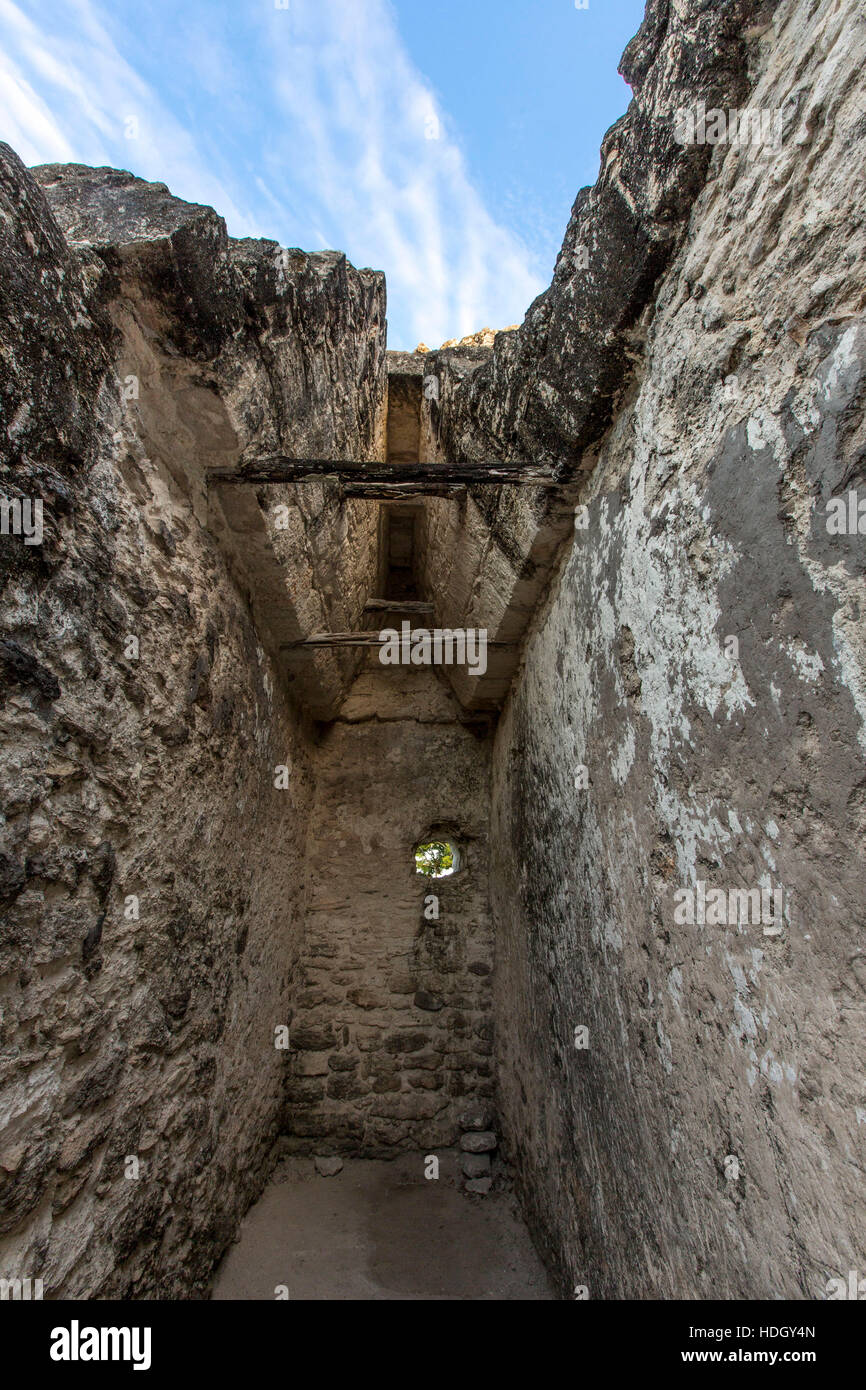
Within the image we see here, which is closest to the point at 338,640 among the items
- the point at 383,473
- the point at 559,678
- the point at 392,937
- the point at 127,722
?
the point at 383,473

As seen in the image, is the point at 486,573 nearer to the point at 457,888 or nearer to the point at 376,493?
the point at 376,493

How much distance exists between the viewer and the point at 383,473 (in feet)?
8.33

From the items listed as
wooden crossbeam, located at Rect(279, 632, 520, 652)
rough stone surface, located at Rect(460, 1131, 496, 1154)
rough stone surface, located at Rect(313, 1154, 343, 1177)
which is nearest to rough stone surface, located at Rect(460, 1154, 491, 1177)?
rough stone surface, located at Rect(460, 1131, 496, 1154)

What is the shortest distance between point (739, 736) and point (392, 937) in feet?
11.5

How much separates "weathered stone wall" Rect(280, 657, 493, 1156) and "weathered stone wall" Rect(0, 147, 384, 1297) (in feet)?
3.39

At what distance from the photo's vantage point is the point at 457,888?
447 cm

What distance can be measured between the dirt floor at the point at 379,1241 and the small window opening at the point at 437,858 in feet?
5.54

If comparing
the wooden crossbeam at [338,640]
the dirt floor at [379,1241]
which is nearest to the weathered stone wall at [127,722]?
the dirt floor at [379,1241]

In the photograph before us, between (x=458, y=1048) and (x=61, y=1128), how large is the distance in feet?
9.77

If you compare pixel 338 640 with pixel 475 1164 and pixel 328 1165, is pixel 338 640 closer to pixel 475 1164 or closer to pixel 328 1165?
pixel 328 1165

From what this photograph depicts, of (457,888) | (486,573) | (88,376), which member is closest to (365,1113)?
(457,888)

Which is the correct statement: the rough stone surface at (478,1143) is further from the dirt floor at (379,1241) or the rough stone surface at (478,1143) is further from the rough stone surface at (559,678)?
the rough stone surface at (559,678)

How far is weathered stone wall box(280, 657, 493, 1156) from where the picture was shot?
154 inches

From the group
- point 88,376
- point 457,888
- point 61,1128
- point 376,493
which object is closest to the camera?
point 61,1128
